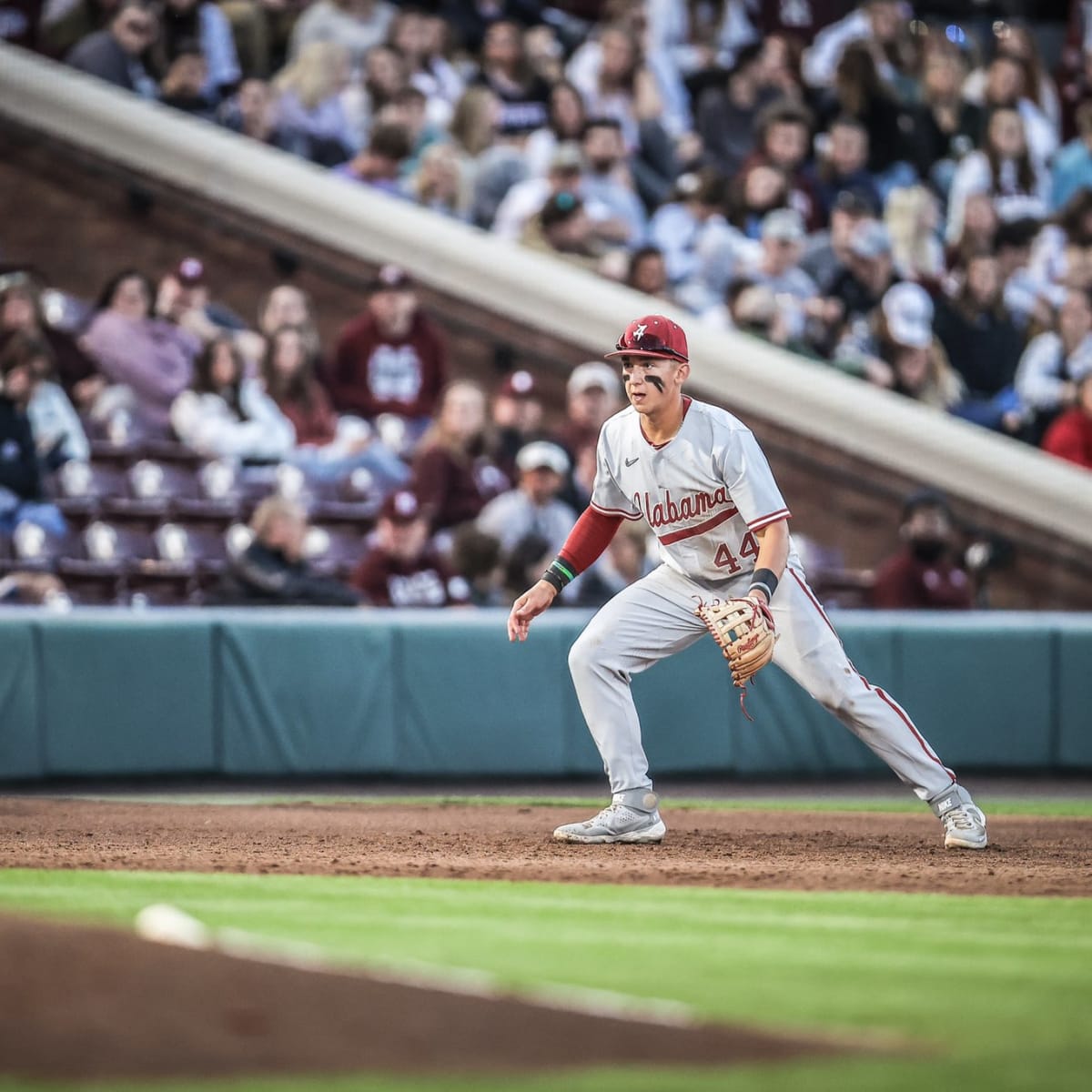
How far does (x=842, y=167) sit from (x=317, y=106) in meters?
3.92

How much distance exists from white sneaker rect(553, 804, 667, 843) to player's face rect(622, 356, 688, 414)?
4.66 feet

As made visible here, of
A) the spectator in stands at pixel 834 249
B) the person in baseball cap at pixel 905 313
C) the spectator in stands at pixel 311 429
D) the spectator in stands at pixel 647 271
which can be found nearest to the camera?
the spectator in stands at pixel 311 429

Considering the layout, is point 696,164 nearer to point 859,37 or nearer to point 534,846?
point 859,37

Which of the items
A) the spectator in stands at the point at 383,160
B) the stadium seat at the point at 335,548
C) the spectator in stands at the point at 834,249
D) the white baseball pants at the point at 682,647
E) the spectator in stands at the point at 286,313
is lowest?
the white baseball pants at the point at 682,647

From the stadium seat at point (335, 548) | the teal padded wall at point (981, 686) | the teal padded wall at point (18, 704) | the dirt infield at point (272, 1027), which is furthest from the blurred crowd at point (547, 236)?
the dirt infield at point (272, 1027)

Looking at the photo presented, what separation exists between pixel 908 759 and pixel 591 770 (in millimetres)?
3760

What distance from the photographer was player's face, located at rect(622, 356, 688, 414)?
649cm

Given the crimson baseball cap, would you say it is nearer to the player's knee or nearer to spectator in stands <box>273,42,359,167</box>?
the player's knee

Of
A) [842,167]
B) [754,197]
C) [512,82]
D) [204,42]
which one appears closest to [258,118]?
[204,42]

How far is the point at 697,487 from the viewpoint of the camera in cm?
652

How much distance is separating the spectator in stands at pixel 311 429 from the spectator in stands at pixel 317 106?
263cm

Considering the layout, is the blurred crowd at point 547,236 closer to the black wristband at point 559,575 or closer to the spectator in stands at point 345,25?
the spectator in stands at point 345,25

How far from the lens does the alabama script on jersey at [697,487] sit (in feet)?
21.0

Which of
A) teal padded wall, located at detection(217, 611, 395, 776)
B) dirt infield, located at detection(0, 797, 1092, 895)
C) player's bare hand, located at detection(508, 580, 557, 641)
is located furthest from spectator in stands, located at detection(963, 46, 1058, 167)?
player's bare hand, located at detection(508, 580, 557, 641)
